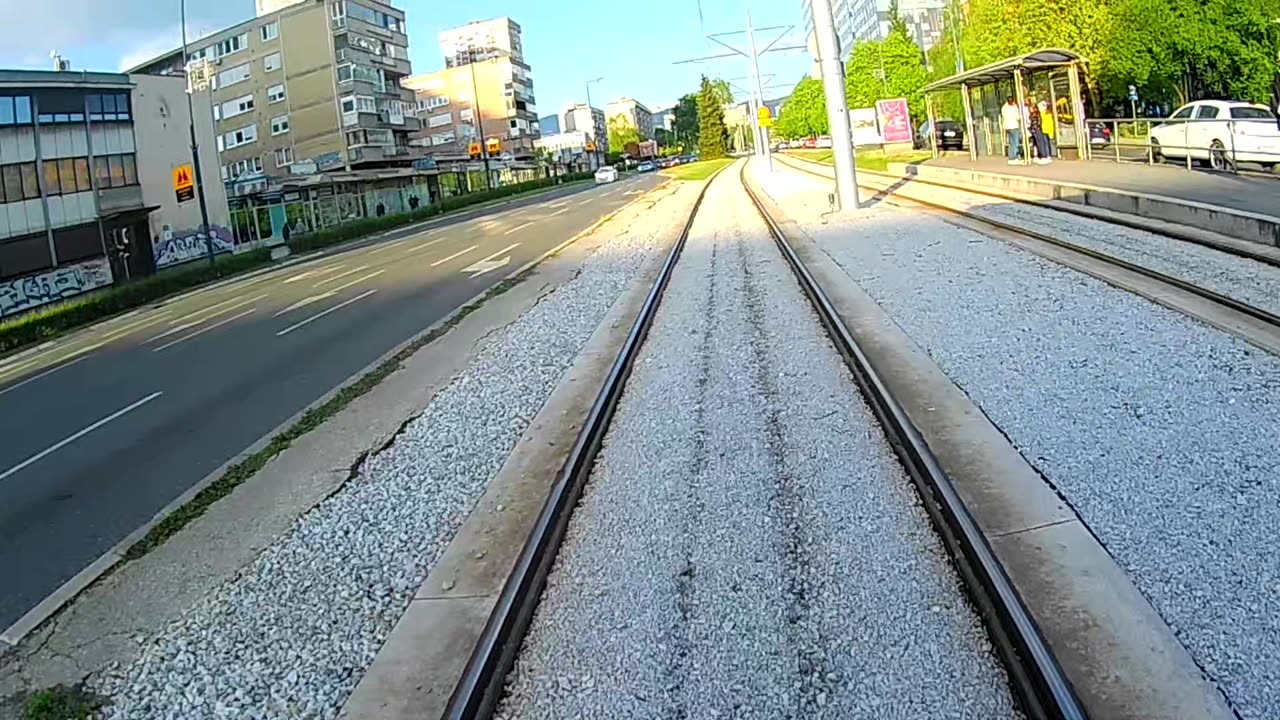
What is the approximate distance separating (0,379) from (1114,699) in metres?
23.0

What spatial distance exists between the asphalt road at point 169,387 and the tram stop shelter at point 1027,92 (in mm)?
13367

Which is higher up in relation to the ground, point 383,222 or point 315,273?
point 383,222

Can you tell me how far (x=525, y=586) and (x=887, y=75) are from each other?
7141cm

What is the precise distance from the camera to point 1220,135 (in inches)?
975

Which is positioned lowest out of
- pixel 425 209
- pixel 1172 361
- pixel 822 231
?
pixel 1172 361

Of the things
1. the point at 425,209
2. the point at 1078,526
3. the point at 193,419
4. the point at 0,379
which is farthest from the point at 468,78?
the point at 1078,526

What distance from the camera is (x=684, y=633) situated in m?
4.85

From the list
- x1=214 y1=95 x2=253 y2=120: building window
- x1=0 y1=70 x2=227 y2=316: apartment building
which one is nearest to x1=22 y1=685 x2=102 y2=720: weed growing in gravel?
x1=0 y1=70 x2=227 y2=316: apartment building

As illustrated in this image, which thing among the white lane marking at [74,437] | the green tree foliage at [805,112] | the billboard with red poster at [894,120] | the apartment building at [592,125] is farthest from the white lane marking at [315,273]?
the apartment building at [592,125]

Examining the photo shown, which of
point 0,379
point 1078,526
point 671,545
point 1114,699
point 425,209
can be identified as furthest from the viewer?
point 425,209

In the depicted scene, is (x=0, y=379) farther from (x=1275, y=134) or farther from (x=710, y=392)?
(x=1275, y=134)

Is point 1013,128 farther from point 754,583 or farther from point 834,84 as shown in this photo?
point 754,583

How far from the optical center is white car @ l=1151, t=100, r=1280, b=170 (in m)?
23.9

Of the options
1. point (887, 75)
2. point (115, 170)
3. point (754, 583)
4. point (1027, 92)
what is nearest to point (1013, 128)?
point (1027, 92)
